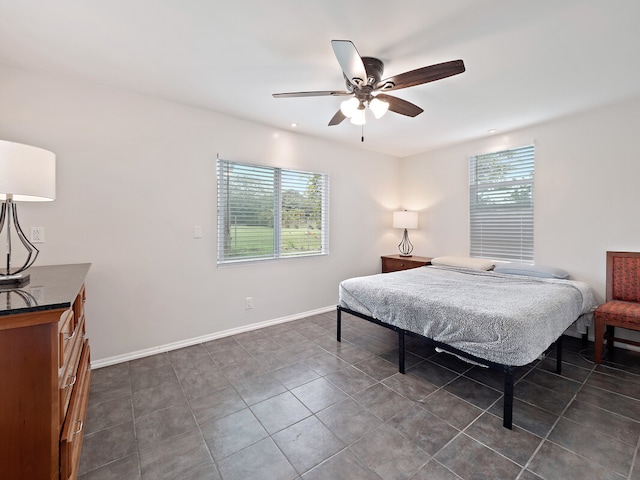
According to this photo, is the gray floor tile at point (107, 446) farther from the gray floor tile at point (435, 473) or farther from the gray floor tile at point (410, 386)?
the gray floor tile at point (410, 386)

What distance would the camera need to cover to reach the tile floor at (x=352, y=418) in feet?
5.02

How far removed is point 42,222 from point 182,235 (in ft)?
3.42

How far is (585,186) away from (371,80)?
2774mm

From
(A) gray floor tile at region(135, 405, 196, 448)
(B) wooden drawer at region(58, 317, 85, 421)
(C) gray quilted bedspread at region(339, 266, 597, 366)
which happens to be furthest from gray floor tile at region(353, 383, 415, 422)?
(B) wooden drawer at region(58, 317, 85, 421)

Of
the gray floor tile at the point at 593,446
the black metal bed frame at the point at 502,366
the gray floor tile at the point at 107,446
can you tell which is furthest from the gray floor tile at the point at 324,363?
the gray floor tile at the point at 593,446

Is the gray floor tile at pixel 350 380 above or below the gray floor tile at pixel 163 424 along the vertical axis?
above

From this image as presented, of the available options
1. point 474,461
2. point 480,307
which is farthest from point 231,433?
point 480,307

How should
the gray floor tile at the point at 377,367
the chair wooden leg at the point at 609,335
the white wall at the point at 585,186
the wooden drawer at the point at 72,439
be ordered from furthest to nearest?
the white wall at the point at 585,186 < the chair wooden leg at the point at 609,335 < the gray floor tile at the point at 377,367 < the wooden drawer at the point at 72,439

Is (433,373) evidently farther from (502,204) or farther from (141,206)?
(141,206)

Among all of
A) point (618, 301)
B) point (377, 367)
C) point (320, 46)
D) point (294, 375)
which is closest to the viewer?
point (320, 46)

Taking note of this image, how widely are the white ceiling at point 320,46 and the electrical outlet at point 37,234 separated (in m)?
1.24

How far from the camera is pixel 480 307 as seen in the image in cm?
210

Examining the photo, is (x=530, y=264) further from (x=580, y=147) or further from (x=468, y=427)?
(x=468, y=427)

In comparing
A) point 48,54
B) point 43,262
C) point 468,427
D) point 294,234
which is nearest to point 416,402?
point 468,427
